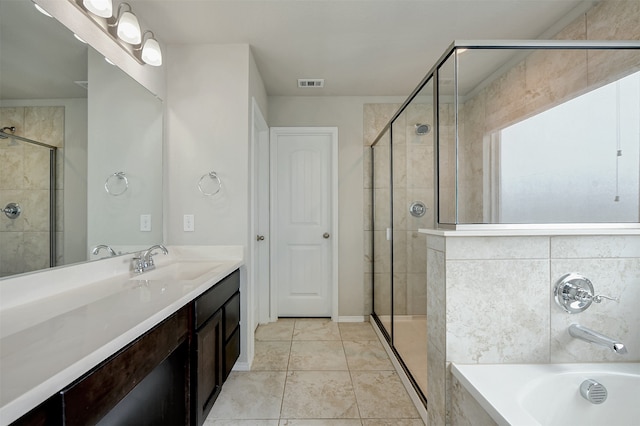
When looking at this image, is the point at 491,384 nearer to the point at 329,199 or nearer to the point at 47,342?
the point at 47,342

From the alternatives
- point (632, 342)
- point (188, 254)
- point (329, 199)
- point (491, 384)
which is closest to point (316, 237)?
point (329, 199)

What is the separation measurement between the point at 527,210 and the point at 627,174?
20.3 inches

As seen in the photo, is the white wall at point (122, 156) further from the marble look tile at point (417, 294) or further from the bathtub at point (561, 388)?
the bathtub at point (561, 388)

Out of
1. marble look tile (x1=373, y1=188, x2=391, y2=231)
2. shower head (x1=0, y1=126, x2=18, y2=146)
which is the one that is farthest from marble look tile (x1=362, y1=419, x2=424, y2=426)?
shower head (x1=0, y1=126, x2=18, y2=146)

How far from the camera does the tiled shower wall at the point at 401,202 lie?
1.72 m

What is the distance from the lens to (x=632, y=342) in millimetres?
1268

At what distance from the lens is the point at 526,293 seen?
1249mm

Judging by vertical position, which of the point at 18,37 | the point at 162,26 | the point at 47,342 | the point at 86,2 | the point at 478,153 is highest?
the point at 162,26

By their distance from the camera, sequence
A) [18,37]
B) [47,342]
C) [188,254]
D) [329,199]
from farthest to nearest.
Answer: [329,199], [188,254], [18,37], [47,342]

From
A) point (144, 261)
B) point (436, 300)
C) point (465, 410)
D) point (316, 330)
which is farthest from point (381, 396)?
Result: point (144, 261)

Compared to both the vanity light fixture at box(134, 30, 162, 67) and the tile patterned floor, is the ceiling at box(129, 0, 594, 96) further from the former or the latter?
the tile patterned floor

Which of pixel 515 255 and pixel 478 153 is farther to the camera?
pixel 478 153

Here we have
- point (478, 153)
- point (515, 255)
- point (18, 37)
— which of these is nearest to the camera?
point (18, 37)

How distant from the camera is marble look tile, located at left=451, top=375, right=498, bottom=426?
1045 mm
